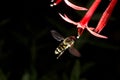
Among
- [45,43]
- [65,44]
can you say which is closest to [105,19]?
[65,44]

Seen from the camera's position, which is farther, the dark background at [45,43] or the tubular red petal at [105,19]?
the dark background at [45,43]

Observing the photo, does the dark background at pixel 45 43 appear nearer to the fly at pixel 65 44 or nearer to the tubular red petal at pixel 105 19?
the fly at pixel 65 44

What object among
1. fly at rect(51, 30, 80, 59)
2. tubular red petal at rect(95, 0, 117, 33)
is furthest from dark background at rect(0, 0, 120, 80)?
tubular red petal at rect(95, 0, 117, 33)

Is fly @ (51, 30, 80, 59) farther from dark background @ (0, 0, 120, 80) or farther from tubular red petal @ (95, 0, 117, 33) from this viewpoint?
dark background @ (0, 0, 120, 80)

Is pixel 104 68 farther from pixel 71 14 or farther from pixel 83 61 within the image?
pixel 71 14

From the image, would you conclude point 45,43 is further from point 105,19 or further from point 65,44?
point 105,19

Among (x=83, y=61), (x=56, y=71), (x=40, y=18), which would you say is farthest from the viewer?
(x=40, y=18)

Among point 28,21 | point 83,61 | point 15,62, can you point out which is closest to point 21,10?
point 28,21

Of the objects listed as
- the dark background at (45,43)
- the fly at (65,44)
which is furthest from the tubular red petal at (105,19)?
the dark background at (45,43)

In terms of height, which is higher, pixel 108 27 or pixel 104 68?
pixel 108 27
